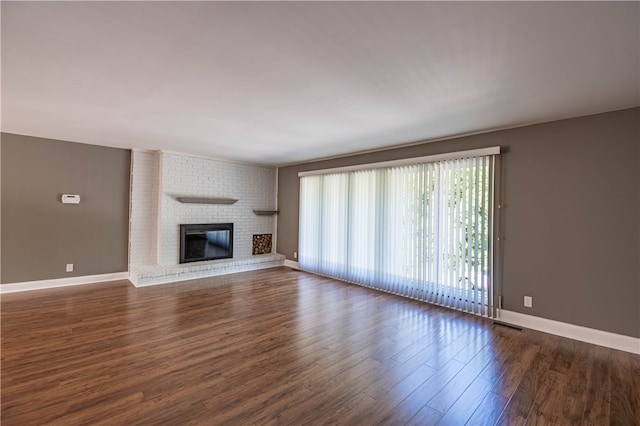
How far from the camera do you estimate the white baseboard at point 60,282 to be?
14.4 feet

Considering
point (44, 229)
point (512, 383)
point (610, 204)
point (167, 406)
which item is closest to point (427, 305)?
point (512, 383)

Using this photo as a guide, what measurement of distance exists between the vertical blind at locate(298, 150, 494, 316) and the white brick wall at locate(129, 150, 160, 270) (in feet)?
10.3

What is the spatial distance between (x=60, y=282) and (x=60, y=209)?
4.00 ft

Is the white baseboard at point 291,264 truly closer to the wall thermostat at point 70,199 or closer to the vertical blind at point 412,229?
the vertical blind at point 412,229

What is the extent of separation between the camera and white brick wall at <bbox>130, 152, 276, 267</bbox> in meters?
5.46

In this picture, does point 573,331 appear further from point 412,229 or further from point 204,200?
point 204,200

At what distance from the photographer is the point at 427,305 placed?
4.16m

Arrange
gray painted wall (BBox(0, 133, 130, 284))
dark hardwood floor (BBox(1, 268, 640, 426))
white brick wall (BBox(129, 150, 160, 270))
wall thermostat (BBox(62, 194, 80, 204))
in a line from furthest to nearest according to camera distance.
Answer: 1. white brick wall (BBox(129, 150, 160, 270))
2. wall thermostat (BBox(62, 194, 80, 204))
3. gray painted wall (BBox(0, 133, 130, 284))
4. dark hardwood floor (BBox(1, 268, 640, 426))

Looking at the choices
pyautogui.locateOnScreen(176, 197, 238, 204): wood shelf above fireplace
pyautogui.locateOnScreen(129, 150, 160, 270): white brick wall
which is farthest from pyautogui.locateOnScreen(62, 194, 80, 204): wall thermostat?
pyautogui.locateOnScreen(176, 197, 238, 204): wood shelf above fireplace

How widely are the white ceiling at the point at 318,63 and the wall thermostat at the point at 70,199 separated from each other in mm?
1406

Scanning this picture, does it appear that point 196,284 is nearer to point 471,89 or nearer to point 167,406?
point 167,406

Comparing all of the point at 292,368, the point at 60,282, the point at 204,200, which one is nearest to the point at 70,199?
the point at 60,282

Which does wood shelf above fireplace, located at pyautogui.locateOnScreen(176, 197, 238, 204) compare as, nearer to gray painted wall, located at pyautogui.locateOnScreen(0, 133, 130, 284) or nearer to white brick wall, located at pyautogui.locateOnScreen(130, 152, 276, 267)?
white brick wall, located at pyautogui.locateOnScreen(130, 152, 276, 267)

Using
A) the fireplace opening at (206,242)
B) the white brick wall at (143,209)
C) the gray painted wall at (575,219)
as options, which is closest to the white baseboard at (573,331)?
the gray painted wall at (575,219)
